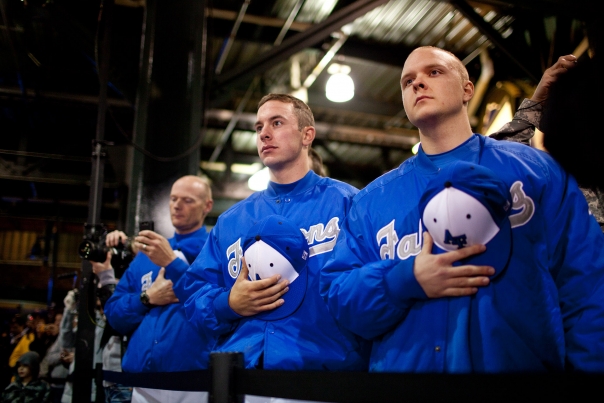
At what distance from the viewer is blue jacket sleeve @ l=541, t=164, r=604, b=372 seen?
129 centimetres

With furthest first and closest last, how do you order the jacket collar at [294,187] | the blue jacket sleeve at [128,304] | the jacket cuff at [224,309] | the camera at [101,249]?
the camera at [101,249] < the blue jacket sleeve at [128,304] < the jacket collar at [294,187] < the jacket cuff at [224,309]

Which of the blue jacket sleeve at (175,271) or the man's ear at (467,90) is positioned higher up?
the man's ear at (467,90)

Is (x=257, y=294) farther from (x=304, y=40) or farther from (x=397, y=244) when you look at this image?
(x=304, y=40)

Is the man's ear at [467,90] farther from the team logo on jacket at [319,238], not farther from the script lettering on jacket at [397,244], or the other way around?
the team logo on jacket at [319,238]

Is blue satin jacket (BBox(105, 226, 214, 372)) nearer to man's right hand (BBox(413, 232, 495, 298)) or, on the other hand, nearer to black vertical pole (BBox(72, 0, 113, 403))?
black vertical pole (BBox(72, 0, 113, 403))

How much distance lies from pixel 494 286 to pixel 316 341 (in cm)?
75

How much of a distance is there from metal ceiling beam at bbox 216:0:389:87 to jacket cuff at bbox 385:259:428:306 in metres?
4.54

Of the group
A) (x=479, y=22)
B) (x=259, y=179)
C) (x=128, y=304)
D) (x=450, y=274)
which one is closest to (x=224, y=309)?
(x=450, y=274)

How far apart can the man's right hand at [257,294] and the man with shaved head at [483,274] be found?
26cm

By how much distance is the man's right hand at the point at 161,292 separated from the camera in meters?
2.80

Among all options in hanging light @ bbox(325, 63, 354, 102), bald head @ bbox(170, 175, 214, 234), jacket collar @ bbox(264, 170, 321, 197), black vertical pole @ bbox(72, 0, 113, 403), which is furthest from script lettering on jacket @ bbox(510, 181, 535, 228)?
hanging light @ bbox(325, 63, 354, 102)

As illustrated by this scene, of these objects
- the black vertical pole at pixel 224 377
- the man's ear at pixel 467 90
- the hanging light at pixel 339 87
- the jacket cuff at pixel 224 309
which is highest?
the hanging light at pixel 339 87

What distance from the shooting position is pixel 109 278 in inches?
141

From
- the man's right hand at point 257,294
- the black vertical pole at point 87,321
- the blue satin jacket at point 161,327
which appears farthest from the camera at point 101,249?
the man's right hand at point 257,294
